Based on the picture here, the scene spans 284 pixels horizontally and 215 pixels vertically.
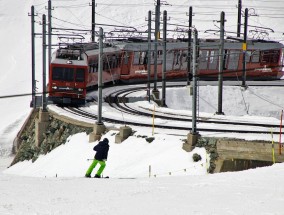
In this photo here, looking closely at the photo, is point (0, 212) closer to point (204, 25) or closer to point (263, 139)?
point (263, 139)

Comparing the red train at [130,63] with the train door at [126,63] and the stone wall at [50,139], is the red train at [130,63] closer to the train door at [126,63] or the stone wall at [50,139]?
the train door at [126,63]

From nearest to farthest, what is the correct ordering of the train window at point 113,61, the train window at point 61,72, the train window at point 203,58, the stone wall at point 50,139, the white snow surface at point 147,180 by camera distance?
the white snow surface at point 147,180 < the stone wall at point 50,139 < the train window at point 61,72 < the train window at point 113,61 < the train window at point 203,58

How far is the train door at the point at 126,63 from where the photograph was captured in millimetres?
45812

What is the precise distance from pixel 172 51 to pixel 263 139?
25.7 m

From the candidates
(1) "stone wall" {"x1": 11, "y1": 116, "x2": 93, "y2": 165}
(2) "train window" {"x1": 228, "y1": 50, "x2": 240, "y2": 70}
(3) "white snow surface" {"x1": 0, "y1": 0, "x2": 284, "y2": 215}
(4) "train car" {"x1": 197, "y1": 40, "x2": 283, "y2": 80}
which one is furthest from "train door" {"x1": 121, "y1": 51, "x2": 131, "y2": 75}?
(1) "stone wall" {"x1": 11, "y1": 116, "x2": 93, "y2": 165}

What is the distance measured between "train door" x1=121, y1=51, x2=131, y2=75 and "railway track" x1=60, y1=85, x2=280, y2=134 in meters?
7.37

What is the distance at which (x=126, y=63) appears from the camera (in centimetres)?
4650

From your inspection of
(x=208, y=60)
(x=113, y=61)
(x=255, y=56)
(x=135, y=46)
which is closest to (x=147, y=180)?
(x=113, y=61)

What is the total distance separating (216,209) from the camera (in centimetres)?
1223

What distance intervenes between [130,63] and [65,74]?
1238 cm

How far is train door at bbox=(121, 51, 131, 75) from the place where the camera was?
45812 mm

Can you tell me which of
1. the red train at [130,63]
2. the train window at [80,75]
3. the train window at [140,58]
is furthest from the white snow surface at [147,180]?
the train window at [80,75]

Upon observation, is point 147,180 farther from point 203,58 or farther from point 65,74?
point 203,58

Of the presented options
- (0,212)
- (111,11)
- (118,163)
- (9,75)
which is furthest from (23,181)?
(111,11)
